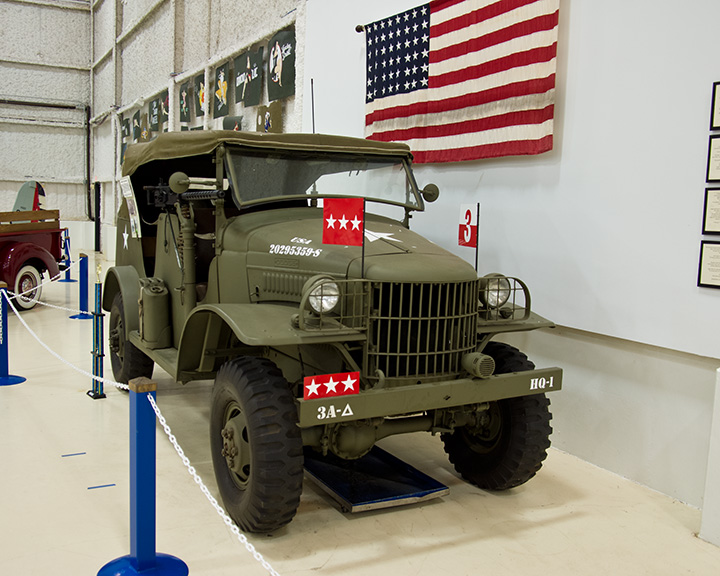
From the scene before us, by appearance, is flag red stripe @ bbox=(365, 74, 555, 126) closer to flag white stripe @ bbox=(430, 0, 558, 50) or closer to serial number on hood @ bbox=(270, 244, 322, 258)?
flag white stripe @ bbox=(430, 0, 558, 50)

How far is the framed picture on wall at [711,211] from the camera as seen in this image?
3777 mm

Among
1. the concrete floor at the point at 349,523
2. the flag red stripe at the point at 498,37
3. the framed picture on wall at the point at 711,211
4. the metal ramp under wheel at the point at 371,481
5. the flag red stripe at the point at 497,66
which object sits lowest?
the concrete floor at the point at 349,523

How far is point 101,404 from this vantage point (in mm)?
5621

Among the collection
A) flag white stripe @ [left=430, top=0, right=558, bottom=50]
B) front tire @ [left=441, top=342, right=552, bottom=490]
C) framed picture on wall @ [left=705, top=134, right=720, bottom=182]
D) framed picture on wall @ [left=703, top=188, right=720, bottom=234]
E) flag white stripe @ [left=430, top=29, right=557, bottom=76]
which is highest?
flag white stripe @ [left=430, top=0, right=558, bottom=50]

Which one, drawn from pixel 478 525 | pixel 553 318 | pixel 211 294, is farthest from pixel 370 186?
pixel 478 525

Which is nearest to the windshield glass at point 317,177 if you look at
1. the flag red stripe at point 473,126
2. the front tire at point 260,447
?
the flag red stripe at point 473,126

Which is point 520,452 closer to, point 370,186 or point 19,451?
point 370,186

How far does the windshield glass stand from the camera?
4.23 metres

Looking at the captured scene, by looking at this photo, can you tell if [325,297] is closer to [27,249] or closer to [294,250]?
[294,250]

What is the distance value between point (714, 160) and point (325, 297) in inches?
89.6

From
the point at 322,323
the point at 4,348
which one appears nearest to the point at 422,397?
the point at 322,323

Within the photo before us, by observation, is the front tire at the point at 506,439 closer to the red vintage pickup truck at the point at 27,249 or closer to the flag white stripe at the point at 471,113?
the flag white stripe at the point at 471,113

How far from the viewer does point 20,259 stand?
371 inches

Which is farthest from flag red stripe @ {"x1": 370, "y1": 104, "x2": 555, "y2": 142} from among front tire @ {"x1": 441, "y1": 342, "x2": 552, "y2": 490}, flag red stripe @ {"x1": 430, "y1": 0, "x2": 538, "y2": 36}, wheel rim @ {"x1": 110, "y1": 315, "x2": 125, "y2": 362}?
wheel rim @ {"x1": 110, "y1": 315, "x2": 125, "y2": 362}
